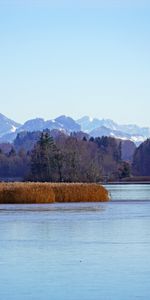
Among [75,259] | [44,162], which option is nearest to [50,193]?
[75,259]

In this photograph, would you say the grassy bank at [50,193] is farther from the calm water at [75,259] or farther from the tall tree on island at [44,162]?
the tall tree on island at [44,162]

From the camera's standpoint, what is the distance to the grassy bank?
49.1 metres

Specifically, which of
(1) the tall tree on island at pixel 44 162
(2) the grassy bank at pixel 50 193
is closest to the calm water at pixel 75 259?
(2) the grassy bank at pixel 50 193

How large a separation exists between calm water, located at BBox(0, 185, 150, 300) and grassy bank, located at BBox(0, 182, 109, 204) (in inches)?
563

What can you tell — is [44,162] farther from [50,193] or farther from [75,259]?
[75,259]

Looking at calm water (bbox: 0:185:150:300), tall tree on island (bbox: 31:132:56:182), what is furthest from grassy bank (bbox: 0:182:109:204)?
tall tree on island (bbox: 31:132:56:182)

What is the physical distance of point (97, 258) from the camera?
2061 cm

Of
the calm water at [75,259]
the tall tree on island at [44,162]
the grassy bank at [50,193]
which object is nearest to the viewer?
the calm water at [75,259]

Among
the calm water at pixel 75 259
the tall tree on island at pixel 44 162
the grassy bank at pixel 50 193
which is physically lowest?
the calm water at pixel 75 259

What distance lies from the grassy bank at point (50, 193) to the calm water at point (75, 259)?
1429cm

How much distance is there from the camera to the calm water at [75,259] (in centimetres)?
1603

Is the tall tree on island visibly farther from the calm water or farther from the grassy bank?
the calm water

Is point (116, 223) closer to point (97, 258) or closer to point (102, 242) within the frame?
point (102, 242)

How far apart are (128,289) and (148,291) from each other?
455mm
